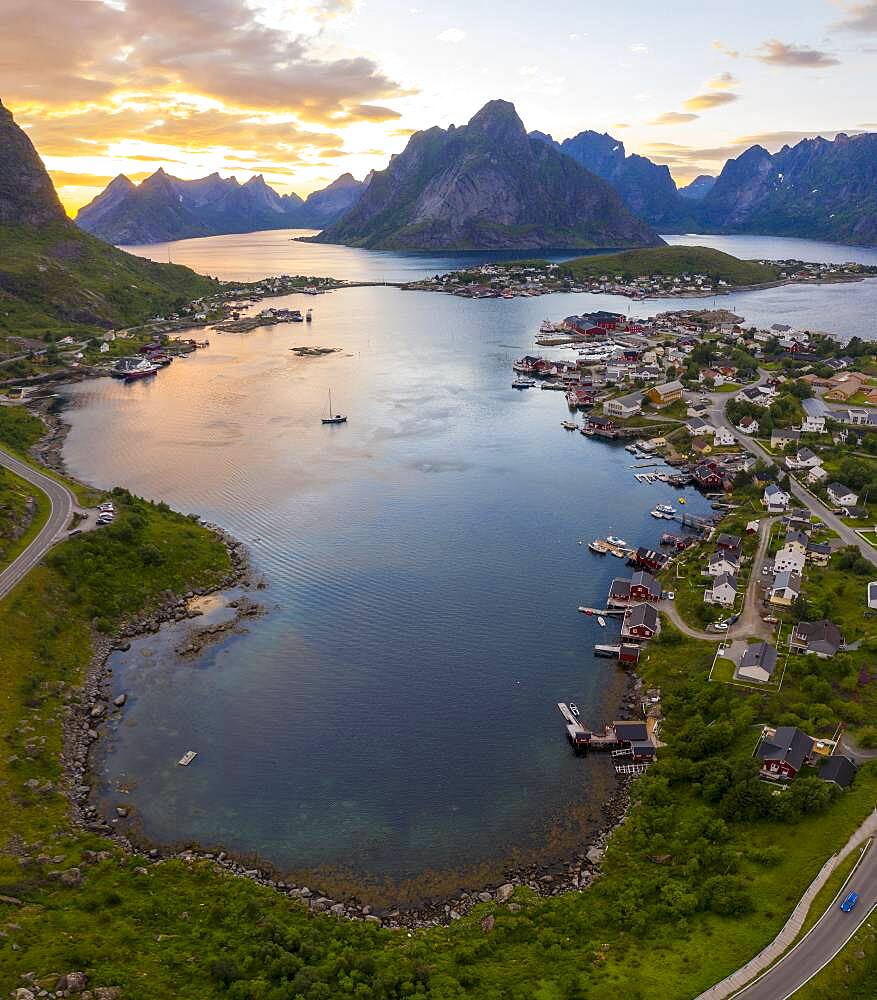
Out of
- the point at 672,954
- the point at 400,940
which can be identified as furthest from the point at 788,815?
the point at 400,940

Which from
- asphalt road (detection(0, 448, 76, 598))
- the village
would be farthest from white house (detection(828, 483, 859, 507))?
asphalt road (detection(0, 448, 76, 598))

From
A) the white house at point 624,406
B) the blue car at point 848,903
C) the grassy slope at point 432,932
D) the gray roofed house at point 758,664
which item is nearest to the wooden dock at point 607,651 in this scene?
the gray roofed house at point 758,664

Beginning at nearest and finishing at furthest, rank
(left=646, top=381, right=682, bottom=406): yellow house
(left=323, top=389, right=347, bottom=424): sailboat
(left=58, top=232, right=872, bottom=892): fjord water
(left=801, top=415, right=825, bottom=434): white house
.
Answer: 1. (left=58, top=232, right=872, bottom=892): fjord water
2. (left=801, top=415, right=825, bottom=434): white house
3. (left=323, top=389, right=347, bottom=424): sailboat
4. (left=646, top=381, right=682, bottom=406): yellow house

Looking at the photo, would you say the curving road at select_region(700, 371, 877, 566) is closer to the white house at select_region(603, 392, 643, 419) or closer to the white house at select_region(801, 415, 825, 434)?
the white house at select_region(801, 415, 825, 434)

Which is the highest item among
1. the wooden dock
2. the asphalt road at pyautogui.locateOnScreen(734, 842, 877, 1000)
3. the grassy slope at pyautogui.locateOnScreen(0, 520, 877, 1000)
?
the asphalt road at pyautogui.locateOnScreen(734, 842, 877, 1000)

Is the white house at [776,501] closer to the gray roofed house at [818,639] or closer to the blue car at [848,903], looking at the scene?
the gray roofed house at [818,639]

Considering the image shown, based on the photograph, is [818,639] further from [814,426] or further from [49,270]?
[49,270]
